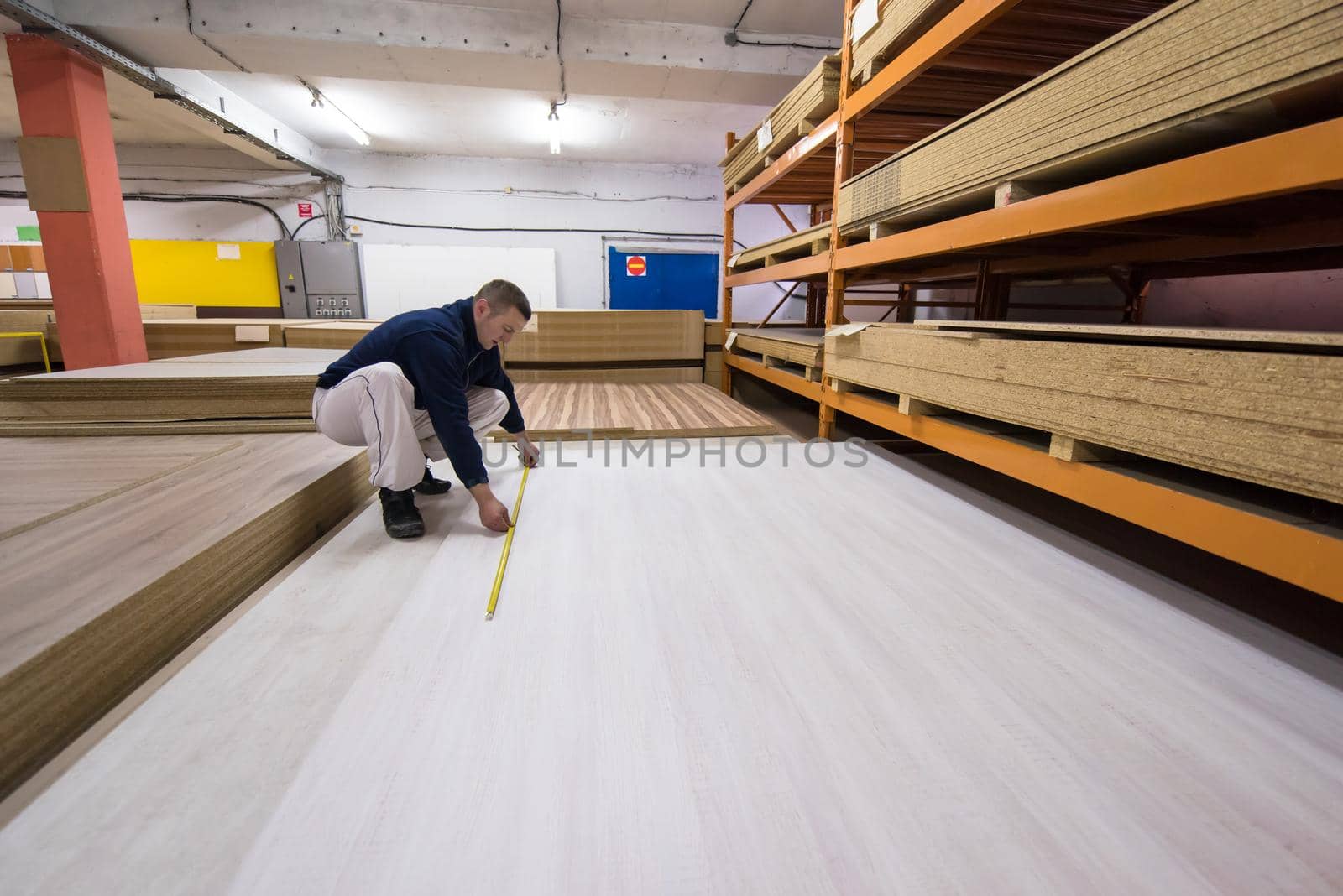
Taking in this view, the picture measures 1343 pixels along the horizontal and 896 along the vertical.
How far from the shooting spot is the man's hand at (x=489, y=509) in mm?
1957

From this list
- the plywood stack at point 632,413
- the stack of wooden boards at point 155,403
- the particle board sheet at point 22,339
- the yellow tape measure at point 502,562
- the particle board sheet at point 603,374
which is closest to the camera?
the yellow tape measure at point 502,562

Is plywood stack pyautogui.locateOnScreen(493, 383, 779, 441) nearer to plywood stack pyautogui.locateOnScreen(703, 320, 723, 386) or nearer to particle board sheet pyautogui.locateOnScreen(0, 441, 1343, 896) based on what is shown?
plywood stack pyautogui.locateOnScreen(703, 320, 723, 386)

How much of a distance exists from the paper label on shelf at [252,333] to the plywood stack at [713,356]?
431 centimetres

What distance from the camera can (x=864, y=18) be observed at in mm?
2805

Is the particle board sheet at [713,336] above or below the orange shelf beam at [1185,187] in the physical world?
below

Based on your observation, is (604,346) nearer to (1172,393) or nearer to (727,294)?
(727,294)

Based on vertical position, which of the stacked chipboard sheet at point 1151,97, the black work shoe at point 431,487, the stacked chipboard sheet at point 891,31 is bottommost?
the black work shoe at point 431,487

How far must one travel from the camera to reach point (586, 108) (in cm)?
710

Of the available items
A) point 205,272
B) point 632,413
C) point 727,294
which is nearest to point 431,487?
point 632,413

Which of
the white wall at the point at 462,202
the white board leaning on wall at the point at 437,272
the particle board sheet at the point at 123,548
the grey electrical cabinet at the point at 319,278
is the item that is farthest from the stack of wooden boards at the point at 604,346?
the grey electrical cabinet at the point at 319,278

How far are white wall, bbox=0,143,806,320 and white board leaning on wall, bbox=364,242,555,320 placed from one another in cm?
25

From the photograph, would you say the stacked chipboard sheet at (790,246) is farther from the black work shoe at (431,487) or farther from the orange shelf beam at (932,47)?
the black work shoe at (431,487)

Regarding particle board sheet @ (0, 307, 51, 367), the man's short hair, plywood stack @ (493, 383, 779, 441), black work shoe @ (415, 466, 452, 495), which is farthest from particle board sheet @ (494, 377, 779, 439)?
particle board sheet @ (0, 307, 51, 367)

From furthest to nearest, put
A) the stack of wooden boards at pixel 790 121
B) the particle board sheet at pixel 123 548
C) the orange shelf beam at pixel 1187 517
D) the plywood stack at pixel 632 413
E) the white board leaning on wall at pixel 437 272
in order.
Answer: the white board leaning on wall at pixel 437 272 → the plywood stack at pixel 632 413 → the stack of wooden boards at pixel 790 121 → the orange shelf beam at pixel 1187 517 → the particle board sheet at pixel 123 548
